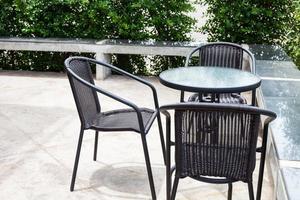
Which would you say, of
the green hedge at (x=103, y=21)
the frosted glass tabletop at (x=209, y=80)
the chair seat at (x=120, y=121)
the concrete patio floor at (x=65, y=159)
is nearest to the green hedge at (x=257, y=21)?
the green hedge at (x=103, y=21)

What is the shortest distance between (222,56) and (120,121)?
138 cm

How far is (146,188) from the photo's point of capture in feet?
11.2

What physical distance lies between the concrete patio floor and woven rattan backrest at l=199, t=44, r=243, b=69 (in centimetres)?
91

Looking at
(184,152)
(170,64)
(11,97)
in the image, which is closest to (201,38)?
(170,64)

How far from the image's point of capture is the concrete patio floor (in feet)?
11.0

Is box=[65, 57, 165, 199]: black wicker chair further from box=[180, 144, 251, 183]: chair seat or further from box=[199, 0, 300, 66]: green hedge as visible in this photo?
box=[199, 0, 300, 66]: green hedge

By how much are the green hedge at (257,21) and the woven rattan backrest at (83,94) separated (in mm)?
3504

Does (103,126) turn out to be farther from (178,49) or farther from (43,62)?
(43,62)

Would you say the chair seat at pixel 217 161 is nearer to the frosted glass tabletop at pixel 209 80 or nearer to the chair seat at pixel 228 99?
the frosted glass tabletop at pixel 209 80

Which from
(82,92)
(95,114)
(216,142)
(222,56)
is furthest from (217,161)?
(222,56)

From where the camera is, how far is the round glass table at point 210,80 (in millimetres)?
3164

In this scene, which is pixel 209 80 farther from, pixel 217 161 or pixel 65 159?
pixel 65 159

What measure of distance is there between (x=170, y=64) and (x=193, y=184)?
3891mm

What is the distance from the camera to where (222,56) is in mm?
4297
